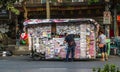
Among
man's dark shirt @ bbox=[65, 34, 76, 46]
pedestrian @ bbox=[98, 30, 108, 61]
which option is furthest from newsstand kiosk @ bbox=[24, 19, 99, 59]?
man's dark shirt @ bbox=[65, 34, 76, 46]

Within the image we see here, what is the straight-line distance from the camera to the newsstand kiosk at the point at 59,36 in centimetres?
2602

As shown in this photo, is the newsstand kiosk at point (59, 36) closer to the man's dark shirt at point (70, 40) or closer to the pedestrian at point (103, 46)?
the pedestrian at point (103, 46)

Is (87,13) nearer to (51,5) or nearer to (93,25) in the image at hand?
(51,5)

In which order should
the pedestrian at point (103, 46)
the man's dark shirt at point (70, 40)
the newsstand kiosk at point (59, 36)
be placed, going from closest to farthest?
the man's dark shirt at point (70, 40)
the newsstand kiosk at point (59, 36)
the pedestrian at point (103, 46)

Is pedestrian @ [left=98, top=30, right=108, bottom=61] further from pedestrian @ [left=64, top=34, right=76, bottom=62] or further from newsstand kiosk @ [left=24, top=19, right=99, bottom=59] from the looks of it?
pedestrian @ [left=64, top=34, right=76, bottom=62]

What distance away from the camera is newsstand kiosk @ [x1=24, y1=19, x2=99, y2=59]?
26.0 metres

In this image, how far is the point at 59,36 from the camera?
26.5 meters

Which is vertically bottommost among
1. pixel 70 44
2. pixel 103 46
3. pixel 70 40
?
pixel 103 46

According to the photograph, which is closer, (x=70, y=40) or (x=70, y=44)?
(x=70, y=40)

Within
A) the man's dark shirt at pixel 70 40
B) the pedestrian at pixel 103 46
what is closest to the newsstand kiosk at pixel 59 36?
the pedestrian at pixel 103 46

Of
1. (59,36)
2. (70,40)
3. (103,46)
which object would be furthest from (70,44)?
(103,46)

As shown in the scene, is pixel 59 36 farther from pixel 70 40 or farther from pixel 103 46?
pixel 103 46

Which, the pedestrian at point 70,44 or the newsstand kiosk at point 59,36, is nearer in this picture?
the pedestrian at point 70,44

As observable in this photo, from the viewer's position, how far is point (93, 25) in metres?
26.1
